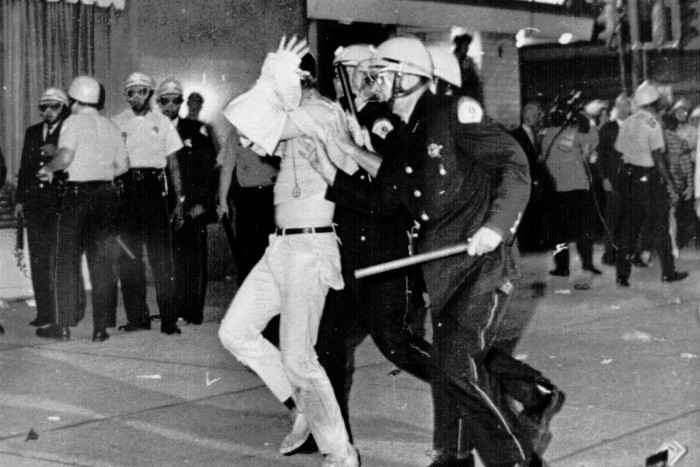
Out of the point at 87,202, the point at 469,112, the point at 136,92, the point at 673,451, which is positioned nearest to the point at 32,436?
the point at 469,112

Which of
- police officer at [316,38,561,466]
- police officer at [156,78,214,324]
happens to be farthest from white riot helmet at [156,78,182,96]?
police officer at [316,38,561,466]

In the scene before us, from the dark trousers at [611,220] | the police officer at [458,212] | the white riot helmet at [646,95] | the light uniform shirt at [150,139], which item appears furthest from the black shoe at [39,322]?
the white riot helmet at [646,95]

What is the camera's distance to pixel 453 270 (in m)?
4.84

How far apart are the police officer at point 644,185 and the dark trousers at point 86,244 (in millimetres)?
5298

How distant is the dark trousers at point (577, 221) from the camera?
12914mm

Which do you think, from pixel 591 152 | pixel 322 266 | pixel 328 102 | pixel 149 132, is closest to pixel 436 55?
pixel 328 102

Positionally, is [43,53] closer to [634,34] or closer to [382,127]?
[382,127]

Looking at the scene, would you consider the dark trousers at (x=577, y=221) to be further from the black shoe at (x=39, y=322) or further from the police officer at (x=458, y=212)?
the police officer at (x=458, y=212)

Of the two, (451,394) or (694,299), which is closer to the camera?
(451,394)

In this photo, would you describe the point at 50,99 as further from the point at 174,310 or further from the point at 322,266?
the point at 322,266

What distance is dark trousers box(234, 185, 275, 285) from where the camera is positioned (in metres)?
7.46

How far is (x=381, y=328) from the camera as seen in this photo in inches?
255

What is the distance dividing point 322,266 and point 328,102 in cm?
75

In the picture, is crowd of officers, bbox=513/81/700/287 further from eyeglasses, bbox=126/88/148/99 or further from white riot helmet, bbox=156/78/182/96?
eyeglasses, bbox=126/88/148/99
